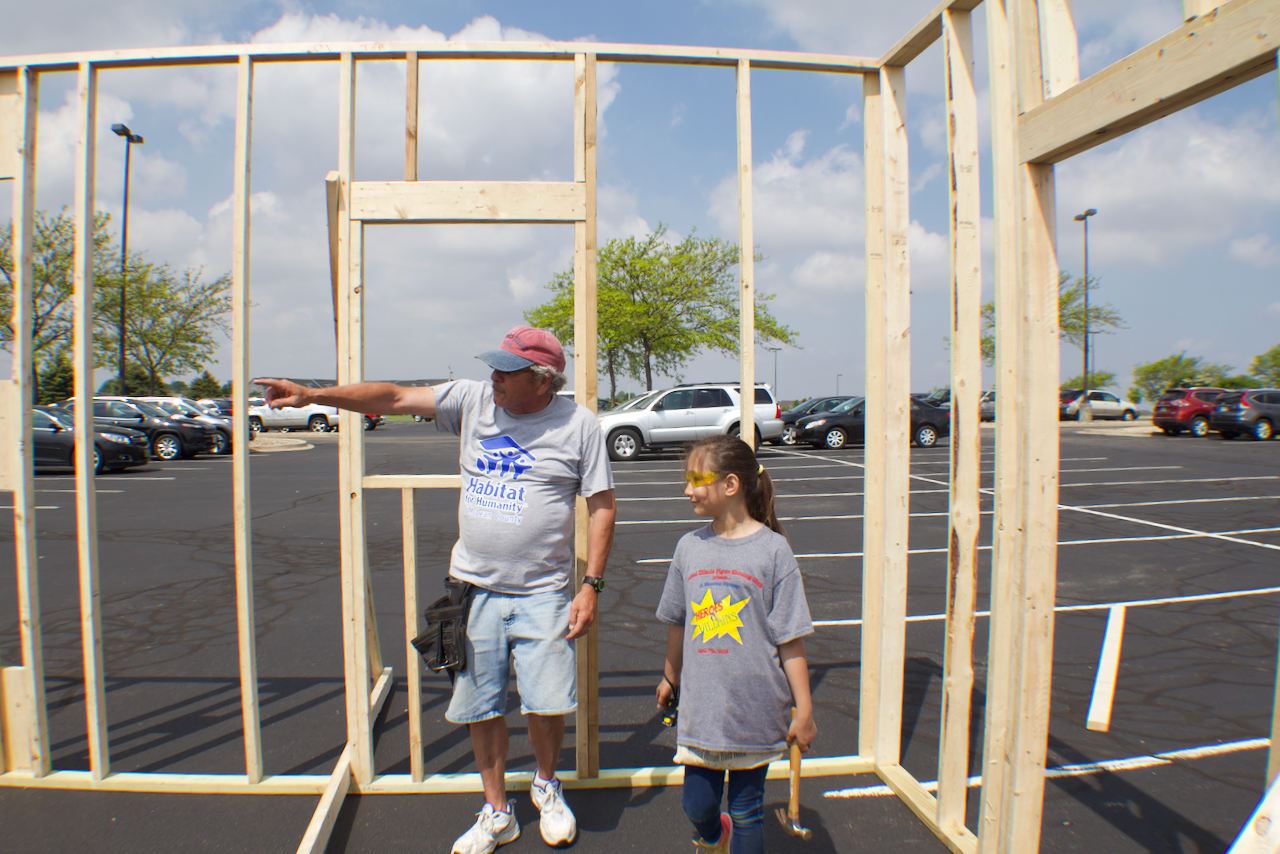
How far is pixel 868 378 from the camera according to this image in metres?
3.20

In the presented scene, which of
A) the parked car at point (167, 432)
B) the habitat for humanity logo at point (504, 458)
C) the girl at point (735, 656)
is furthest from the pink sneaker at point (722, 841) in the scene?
the parked car at point (167, 432)

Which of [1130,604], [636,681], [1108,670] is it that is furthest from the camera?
[1130,604]

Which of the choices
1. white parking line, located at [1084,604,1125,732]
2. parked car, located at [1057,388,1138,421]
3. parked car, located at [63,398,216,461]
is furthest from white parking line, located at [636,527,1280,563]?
parked car, located at [1057,388,1138,421]

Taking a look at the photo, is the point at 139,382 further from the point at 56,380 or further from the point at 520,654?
the point at 520,654

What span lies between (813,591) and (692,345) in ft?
71.8

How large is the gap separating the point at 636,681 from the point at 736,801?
7.11ft

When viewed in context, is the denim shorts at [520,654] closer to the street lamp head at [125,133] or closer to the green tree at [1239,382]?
the street lamp head at [125,133]

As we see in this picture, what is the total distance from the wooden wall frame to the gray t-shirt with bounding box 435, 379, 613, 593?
0.86 ft

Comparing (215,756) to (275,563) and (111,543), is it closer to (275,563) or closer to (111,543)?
(275,563)

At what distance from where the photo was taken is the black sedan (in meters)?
20.0

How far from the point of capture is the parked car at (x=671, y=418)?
17.6m

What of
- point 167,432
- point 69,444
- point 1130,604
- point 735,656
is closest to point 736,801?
point 735,656

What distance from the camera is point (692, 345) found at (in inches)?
1086

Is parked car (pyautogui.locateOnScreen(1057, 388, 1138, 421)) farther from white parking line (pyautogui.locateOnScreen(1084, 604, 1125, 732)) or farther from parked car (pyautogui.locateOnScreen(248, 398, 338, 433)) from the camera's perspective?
parked car (pyautogui.locateOnScreen(248, 398, 338, 433))
